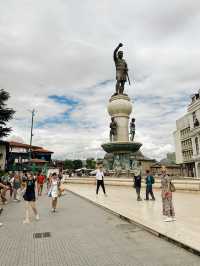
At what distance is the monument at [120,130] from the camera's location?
27.9 m

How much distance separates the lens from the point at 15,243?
19.4 ft

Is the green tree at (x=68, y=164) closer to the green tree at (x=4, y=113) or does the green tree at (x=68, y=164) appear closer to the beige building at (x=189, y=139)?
the beige building at (x=189, y=139)

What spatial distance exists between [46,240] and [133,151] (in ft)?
75.0

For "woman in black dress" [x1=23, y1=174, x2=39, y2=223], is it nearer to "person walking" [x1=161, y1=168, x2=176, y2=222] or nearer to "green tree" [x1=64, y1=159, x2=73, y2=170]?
"person walking" [x1=161, y1=168, x2=176, y2=222]

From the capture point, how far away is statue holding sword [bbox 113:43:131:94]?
33.3 m

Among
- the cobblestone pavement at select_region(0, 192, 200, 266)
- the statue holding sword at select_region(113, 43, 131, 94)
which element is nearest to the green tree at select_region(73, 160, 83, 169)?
the statue holding sword at select_region(113, 43, 131, 94)

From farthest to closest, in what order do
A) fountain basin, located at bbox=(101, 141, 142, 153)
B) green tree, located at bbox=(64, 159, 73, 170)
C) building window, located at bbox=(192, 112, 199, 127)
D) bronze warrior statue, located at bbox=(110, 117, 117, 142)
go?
green tree, located at bbox=(64, 159, 73, 170) < building window, located at bbox=(192, 112, 199, 127) < bronze warrior statue, located at bbox=(110, 117, 117, 142) < fountain basin, located at bbox=(101, 141, 142, 153)

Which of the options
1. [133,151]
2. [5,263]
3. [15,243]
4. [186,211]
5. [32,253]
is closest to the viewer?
[5,263]

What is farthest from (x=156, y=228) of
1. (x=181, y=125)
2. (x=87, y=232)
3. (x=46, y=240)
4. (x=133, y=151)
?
(x=181, y=125)

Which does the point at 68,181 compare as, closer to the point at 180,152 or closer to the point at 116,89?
the point at 116,89

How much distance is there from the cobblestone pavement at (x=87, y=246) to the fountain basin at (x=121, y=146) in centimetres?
1946

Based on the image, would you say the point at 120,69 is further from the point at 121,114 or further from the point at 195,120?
the point at 195,120

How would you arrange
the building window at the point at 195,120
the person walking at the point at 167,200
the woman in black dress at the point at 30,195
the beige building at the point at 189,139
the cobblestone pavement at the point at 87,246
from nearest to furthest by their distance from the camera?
the cobblestone pavement at the point at 87,246 → the person walking at the point at 167,200 → the woman in black dress at the point at 30,195 → the beige building at the point at 189,139 → the building window at the point at 195,120

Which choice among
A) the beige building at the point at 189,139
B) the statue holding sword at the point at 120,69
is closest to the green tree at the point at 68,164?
the beige building at the point at 189,139
